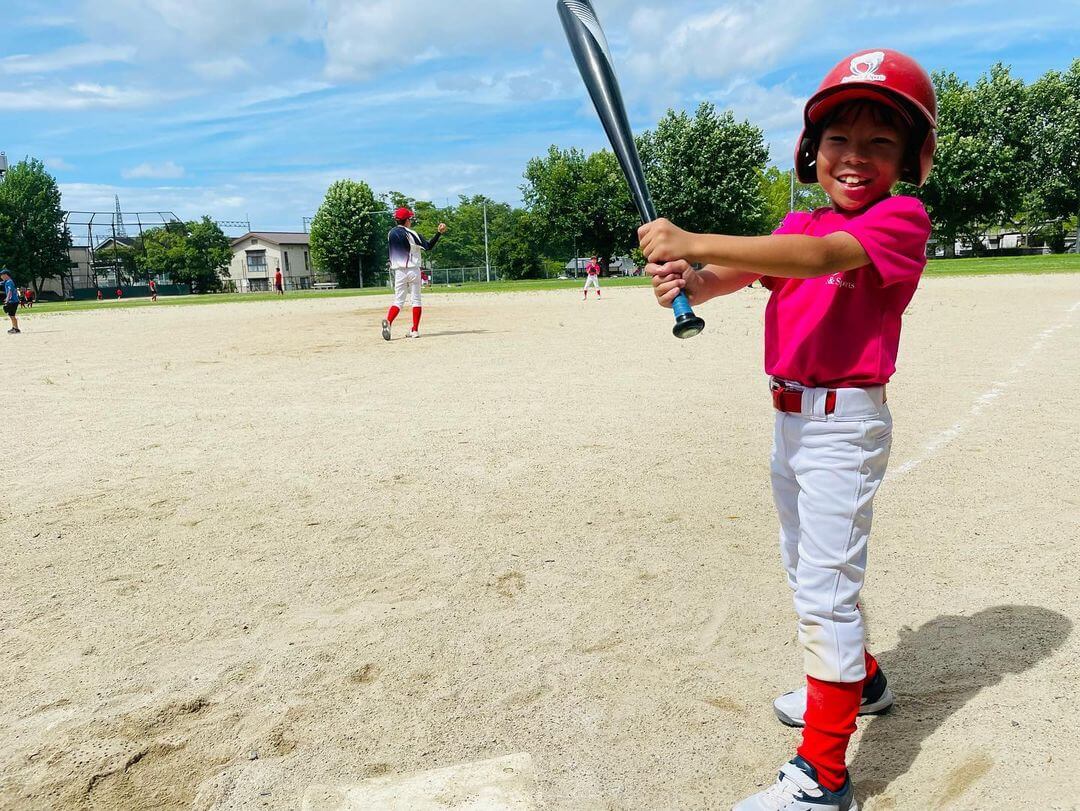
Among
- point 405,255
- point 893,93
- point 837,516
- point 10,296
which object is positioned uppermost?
point 405,255

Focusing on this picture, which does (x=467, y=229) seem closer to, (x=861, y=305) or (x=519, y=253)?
(x=519, y=253)

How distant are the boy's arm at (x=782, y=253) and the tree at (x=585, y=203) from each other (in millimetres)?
57917

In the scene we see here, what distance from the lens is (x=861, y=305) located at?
2154 mm

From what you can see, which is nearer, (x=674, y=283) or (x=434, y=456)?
(x=674, y=283)

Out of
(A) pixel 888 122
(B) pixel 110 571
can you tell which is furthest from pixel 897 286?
(B) pixel 110 571

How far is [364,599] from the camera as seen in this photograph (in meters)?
3.46

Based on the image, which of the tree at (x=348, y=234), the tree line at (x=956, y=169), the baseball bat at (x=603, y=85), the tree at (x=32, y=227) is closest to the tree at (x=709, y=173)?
the tree line at (x=956, y=169)

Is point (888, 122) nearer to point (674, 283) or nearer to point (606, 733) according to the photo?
point (674, 283)

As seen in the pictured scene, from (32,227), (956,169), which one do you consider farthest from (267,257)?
(956,169)

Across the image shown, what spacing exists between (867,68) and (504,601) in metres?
2.40

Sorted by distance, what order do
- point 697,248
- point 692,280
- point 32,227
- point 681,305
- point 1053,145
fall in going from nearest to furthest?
point 697,248, point 681,305, point 692,280, point 1053,145, point 32,227

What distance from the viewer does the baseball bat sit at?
264cm

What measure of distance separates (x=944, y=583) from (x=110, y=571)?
3.86m

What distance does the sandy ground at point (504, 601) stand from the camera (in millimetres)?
2361
